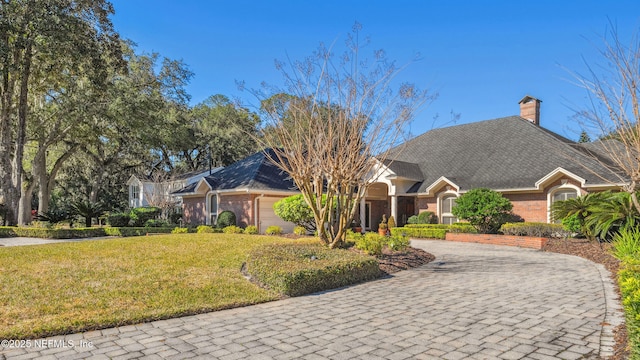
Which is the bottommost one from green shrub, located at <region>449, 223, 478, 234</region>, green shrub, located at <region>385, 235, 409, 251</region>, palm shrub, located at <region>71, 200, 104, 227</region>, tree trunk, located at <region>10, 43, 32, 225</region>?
green shrub, located at <region>449, 223, 478, 234</region>

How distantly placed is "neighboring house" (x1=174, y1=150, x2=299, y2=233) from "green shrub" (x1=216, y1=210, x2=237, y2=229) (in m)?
0.57

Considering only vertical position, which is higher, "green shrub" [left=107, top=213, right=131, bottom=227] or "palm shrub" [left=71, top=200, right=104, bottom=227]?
"palm shrub" [left=71, top=200, right=104, bottom=227]

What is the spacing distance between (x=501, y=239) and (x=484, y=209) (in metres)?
1.62

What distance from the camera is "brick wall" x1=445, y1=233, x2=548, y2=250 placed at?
50.5ft

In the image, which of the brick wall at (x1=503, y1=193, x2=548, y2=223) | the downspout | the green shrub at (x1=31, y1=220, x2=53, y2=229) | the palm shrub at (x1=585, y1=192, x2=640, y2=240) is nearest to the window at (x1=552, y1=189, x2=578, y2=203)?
the brick wall at (x1=503, y1=193, x2=548, y2=223)

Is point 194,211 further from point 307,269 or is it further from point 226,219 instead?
point 307,269

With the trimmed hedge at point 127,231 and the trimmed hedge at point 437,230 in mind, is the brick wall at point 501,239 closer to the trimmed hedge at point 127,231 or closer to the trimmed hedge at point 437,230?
the trimmed hedge at point 437,230

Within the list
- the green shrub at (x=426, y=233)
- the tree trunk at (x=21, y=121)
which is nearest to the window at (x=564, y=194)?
the green shrub at (x=426, y=233)

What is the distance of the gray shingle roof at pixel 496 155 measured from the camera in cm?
2003

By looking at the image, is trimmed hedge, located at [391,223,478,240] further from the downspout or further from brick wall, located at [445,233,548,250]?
the downspout

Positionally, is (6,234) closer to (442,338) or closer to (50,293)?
(50,293)

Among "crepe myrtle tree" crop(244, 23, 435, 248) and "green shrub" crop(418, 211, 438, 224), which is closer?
"crepe myrtle tree" crop(244, 23, 435, 248)

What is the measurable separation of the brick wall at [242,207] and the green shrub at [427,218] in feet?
30.6

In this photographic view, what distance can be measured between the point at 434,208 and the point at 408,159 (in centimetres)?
541
